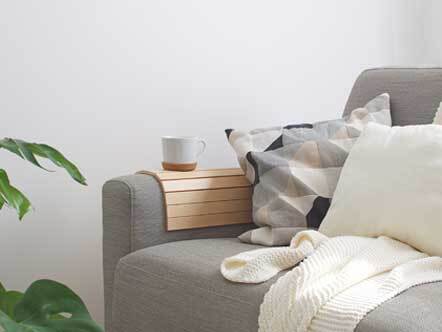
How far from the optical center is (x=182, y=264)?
1699mm

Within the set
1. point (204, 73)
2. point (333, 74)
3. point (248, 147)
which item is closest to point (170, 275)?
point (248, 147)

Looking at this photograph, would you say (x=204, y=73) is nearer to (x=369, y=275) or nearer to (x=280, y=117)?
(x=280, y=117)

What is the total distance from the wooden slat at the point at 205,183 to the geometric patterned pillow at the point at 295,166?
6 centimetres

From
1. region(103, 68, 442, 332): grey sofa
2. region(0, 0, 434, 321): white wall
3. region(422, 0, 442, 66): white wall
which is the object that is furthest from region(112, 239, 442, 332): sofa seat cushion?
region(422, 0, 442, 66): white wall

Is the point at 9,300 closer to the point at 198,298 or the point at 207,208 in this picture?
the point at 198,298

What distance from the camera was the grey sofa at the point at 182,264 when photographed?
4.97 ft

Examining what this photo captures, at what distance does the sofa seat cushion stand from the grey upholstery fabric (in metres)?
0.54

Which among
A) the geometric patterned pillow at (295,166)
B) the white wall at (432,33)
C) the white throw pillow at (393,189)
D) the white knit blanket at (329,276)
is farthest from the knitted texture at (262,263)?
the white wall at (432,33)

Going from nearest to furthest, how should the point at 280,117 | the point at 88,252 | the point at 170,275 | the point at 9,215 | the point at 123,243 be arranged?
1. the point at 170,275
2. the point at 123,243
3. the point at 9,215
4. the point at 88,252
5. the point at 280,117

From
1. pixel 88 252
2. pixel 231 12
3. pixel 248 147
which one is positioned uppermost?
pixel 231 12

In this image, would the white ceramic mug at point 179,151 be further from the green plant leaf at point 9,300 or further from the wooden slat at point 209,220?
the green plant leaf at point 9,300

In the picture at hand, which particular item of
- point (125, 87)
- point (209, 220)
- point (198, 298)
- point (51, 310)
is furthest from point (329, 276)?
point (125, 87)

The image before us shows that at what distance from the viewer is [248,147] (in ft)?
6.58

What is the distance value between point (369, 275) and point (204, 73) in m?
1.23
